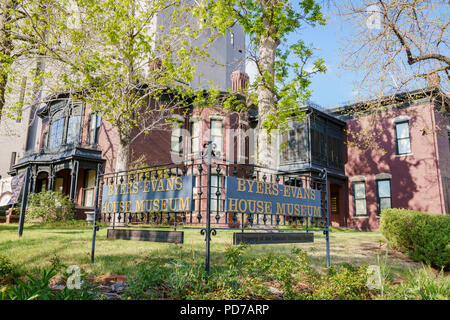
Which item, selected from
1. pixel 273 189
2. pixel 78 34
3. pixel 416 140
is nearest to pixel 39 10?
pixel 78 34

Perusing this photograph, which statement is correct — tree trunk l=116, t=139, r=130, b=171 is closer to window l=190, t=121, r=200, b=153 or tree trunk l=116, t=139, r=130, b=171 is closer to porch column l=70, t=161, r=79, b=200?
porch column l=70, t=161, r=79, b=200

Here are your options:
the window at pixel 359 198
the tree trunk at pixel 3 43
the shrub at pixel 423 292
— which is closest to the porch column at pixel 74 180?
the tree trunk at pixel 3 43

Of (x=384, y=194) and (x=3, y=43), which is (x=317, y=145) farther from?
(x=3, y=43)

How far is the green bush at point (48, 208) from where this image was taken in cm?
1630

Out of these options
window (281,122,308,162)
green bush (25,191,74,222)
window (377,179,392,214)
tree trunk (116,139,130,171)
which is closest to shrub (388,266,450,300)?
tree trunk (116,139,130,171)

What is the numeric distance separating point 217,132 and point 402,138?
12064 millimetres

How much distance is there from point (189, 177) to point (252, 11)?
9.04 m

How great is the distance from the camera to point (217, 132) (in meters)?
22.5

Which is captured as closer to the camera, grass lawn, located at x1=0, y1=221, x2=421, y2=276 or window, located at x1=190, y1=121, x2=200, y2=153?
grass lawn, located at x1=0, y1=221, x2=421, y2=276

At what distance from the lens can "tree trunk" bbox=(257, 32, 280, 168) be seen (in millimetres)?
10664

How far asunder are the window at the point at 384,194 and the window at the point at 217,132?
432 inches

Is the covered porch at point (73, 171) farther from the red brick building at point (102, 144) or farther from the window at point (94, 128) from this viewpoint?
the window at point (94, 128)

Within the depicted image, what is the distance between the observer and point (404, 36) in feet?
30.6

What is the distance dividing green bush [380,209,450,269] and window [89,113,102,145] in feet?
59.2
